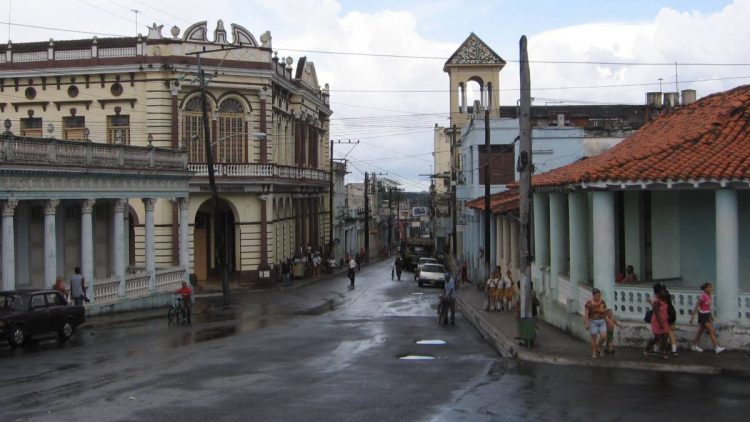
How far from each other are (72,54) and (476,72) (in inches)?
1112

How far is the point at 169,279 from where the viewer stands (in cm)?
3600

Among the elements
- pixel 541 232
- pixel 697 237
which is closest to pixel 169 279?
pixel 541 232

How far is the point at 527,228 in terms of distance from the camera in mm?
19766

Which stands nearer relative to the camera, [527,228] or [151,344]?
[527,228]

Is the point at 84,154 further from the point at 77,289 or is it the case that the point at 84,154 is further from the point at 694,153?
the point at 694,153

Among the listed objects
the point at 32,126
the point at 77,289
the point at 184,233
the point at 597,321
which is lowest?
the point at 597,321

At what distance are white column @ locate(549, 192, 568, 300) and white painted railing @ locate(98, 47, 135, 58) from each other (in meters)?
29.6

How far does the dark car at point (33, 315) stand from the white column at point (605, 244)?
43.5 feet

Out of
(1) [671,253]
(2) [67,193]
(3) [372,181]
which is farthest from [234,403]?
(3) [372,181]

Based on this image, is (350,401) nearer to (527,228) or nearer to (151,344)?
(527,228)

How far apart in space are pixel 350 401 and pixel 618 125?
41.1 meters

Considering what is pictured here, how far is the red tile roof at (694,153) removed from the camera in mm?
17422

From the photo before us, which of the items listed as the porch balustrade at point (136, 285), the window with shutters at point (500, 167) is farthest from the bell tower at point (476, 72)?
the porch balustrade at point (136, 285)

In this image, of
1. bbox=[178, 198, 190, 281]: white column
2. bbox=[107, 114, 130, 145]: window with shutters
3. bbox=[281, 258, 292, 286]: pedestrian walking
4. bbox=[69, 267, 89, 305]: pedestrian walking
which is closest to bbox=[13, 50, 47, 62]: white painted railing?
bbox=[107, 114, 130, 145]: window with shutters
